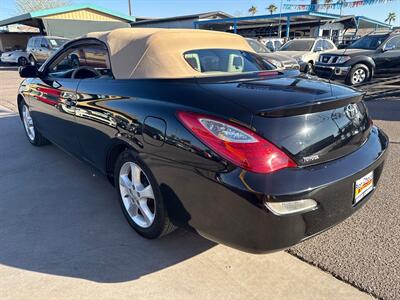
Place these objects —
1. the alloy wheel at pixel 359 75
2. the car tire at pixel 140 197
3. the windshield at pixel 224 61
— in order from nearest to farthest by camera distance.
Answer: the car tire at pixel 140 197
the windshield at pixel 224 61
the alloy wheel at pixel 359 75

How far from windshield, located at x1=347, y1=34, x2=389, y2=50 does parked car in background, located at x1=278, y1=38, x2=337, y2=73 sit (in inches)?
60.2

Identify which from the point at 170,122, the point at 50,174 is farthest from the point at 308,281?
the point at 50,174

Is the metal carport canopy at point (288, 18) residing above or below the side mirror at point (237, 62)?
below

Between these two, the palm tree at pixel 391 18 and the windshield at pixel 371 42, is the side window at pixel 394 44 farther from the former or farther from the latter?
the palm tree at pixel 391 18

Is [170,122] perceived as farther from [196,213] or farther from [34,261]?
[34,261]

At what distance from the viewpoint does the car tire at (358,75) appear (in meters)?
9.95

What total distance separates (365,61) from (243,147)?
386 inches

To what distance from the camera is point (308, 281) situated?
2.24 meters

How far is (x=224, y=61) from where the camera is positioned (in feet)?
10.2

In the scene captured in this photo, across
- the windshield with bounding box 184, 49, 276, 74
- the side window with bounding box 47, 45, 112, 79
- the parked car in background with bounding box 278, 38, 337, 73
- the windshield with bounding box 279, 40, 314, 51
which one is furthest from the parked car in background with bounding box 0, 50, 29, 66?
the windshield with bounding box 184, 49, 276, 74

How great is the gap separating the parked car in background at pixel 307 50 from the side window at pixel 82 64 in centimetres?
952

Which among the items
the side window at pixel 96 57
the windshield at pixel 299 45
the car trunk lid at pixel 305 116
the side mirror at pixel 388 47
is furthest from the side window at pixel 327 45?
the car trunk lid at pixel 305 116

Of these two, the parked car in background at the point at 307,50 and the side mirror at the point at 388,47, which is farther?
the parked car in background at the point at 307,50

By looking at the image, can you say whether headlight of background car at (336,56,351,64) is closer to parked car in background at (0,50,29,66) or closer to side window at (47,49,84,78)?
side window at (47,49,84,78)
